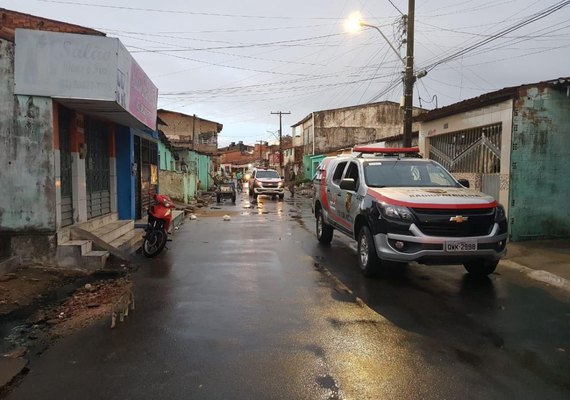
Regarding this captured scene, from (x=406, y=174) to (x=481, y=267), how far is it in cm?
204

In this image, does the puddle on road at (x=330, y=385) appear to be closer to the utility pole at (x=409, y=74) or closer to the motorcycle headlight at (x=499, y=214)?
the motorcycle headlight at (x=499, y=214)

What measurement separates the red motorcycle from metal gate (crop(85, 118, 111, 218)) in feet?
5.73

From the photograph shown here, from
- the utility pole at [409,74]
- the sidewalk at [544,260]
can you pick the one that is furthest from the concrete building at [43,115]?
the utility pole at [409,74]

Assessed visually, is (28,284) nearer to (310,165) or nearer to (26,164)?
(26,164)

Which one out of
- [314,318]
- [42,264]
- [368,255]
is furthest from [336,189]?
[42,264]

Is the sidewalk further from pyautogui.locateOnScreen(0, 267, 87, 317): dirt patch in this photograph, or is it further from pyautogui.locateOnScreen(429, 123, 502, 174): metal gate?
pyautogui.locateOnScreen(0, 267, 87, 317): dirt patch

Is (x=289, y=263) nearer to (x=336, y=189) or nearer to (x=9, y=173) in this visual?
(x=336, y=189)

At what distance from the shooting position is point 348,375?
394 centimetres

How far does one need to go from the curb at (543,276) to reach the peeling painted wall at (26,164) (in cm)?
818

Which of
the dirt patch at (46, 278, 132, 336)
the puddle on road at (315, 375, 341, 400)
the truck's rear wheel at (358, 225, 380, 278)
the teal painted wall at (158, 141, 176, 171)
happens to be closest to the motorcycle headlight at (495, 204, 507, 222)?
the truck's rear wheel at (358, 225, 380, 278)

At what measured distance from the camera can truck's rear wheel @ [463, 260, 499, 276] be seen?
7469mm

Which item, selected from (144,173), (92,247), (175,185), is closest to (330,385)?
(92,247)

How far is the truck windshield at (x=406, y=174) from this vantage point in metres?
8.26

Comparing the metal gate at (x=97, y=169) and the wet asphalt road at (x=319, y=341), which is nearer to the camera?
the wet asphalt road at (x=319, y=341)
